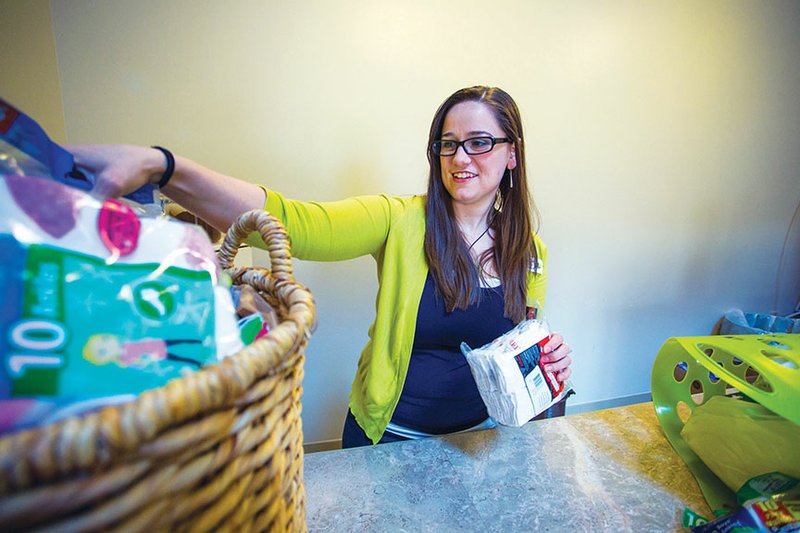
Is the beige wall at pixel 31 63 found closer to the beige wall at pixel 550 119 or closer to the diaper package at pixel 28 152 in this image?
the beige wall at pixel 550 119

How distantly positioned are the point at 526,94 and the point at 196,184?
1534 millimetres

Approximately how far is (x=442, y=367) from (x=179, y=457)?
79cm

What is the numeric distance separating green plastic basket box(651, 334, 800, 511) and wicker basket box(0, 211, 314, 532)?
52 centimetres

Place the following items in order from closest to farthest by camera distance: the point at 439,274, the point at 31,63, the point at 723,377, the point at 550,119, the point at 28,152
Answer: the point at 28,152 → the point at 723,377 → the point at 439,274 → the point at 31,63 → the point at 550,119

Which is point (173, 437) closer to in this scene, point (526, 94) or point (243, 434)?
point (243, 434)

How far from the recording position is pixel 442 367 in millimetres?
914

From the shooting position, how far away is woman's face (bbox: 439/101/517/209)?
0.91 metres

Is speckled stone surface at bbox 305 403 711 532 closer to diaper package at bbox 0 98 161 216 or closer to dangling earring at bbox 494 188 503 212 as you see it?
diaper package at bbox 0 98 161 216

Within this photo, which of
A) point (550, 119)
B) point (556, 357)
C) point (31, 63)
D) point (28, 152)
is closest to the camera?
point (28, 152)

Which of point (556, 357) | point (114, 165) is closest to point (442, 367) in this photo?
point (556, 357)

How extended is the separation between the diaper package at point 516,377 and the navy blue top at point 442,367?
329 millimetres

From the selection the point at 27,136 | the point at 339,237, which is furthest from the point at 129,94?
the point at 27,136

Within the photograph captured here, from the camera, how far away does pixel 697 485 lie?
53cm

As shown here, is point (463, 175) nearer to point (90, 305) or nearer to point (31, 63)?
point (90, 305)
